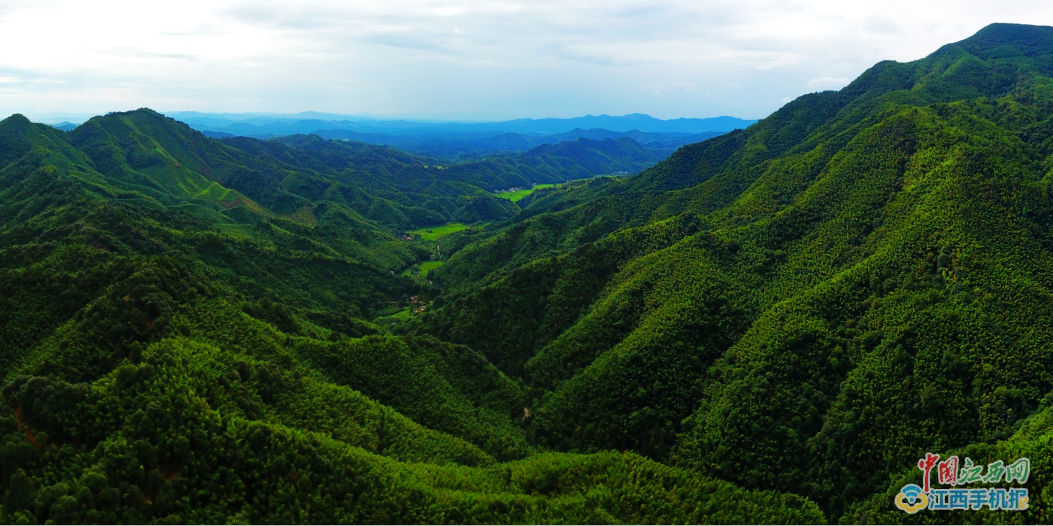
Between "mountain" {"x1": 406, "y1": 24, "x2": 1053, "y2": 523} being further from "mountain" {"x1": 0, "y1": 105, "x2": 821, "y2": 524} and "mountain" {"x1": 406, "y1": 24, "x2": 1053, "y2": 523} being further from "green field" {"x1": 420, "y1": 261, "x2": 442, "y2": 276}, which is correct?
"green field" {"x1": 420, "y1": 261, "x2": 442, "y2": 276}

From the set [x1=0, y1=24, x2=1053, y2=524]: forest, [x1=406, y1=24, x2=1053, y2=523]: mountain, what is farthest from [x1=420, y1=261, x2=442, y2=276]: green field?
[x1=406, y1=24, x2=1053, y2=523]: mountain

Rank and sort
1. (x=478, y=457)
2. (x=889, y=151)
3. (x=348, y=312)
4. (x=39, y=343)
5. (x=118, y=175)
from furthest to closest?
(x=118, y=175) → (x=348, y=312) → (x=889, y=151) → (x=478, y=457) → (x=39, y=343)

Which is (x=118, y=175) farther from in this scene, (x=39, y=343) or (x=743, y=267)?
(x=743, y=267)

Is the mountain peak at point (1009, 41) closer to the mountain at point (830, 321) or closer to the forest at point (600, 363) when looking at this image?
the mountain at point (830, 321)

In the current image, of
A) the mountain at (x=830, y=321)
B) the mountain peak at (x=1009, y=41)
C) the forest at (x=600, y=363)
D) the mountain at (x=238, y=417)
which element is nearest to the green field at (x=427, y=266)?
the forest at (x=600, y=363)

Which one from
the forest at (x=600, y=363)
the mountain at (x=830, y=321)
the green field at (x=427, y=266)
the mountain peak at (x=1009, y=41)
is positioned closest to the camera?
the forest at (x=600, y=363)

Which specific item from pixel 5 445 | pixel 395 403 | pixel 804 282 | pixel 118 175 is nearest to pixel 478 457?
pixel 395 403
